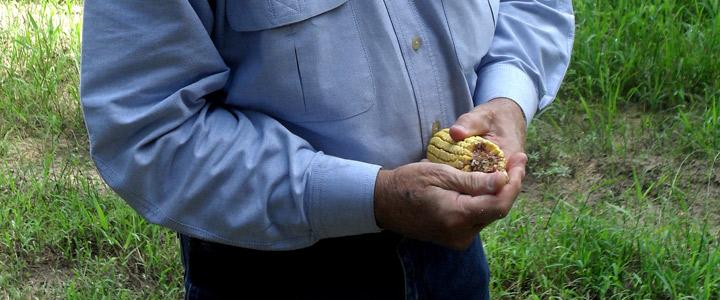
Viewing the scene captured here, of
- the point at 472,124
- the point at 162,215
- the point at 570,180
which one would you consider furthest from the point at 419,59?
the point at 570,180

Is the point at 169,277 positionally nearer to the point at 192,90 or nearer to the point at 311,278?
the point at 311,278

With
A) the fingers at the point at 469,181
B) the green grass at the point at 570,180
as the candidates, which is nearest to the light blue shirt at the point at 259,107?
the fingers at the point at 469,181

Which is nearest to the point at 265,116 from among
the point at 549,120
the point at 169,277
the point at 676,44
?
the point at 169,277

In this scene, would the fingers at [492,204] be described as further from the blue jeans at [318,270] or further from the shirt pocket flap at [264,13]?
the shirt pocket flap at [264,13]

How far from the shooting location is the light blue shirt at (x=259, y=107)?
155cm

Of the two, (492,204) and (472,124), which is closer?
(492,204)

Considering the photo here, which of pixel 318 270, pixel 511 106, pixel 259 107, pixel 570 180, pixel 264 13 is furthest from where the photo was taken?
pixel 570 180

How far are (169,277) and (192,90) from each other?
5.81ft

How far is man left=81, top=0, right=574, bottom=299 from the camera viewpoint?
1.56 metres

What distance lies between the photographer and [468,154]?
172 cm

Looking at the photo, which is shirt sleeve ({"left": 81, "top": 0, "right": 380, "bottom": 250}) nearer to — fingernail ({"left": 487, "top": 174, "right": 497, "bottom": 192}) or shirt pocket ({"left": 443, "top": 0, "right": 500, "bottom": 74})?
fingernail ({"left": 487, "top": 174, "right": 497, "bottom": 192})

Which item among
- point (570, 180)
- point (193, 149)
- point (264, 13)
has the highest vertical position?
point (264, 13)

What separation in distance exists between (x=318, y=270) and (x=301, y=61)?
1.24ft

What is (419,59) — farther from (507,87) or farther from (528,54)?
(528,54)
